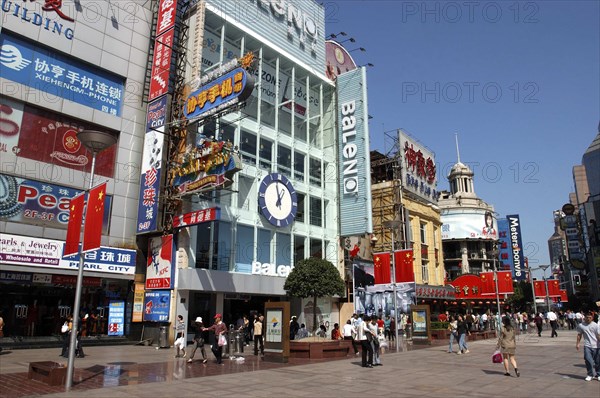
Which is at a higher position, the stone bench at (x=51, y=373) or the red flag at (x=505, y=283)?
the red flag at (x=505, y=283)

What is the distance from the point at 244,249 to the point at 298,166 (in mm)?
9057

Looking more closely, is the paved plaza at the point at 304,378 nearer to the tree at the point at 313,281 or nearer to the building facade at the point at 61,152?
the building facade at the point at 61,152

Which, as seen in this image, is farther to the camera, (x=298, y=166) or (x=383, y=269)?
(x=298, y=166)

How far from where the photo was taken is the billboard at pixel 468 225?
79125 millimetres

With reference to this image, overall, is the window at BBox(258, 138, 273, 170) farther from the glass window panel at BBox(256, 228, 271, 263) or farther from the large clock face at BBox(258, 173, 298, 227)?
the glass window panel at BBox(256, 228, 271, 263)

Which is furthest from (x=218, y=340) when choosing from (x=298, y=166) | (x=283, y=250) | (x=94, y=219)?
(x=298, y=166)

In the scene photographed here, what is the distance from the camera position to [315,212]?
35281 millimetres

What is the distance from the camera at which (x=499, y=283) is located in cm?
3706

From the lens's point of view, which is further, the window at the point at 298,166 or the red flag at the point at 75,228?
the window at the point at 298,166

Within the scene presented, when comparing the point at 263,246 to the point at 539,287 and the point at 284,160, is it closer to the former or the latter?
the point at 284,160

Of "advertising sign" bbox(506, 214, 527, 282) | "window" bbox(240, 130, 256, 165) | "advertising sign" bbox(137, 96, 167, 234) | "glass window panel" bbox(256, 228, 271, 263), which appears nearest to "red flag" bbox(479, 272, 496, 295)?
"glass window panel" bbox(256, 228, 271, 263)

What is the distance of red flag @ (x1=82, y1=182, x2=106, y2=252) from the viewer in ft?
39.7

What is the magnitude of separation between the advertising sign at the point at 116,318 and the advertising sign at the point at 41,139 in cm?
712

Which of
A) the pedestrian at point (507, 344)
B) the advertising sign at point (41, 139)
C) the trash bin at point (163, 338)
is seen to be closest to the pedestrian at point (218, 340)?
the trash bin at point (163, 338)
